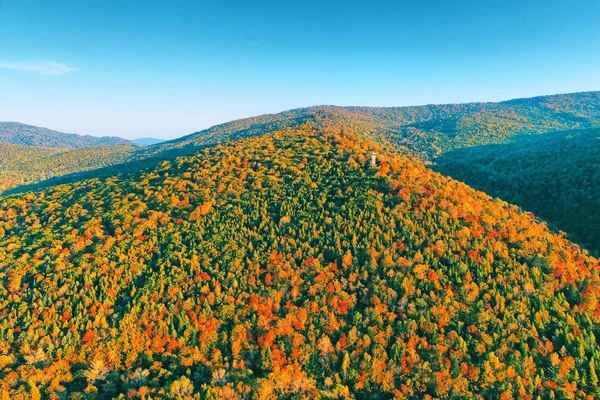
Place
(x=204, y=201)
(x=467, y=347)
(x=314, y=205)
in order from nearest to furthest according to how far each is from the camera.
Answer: (x=467, y=347) < (x=314, y=205) < (x=204, y=201)

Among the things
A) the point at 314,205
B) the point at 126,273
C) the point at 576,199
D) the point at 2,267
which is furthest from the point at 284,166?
the point at 576,199

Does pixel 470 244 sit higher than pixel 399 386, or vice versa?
Result: pixel 470 244

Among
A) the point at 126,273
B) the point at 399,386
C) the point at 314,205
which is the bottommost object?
the point at 399,386

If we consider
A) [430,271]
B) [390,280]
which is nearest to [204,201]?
[390,280]

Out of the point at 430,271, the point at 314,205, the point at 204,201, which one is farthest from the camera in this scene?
the point at 204,201

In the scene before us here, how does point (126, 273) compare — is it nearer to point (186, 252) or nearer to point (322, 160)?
point (186, 252)

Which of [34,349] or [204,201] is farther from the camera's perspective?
[204,201]
